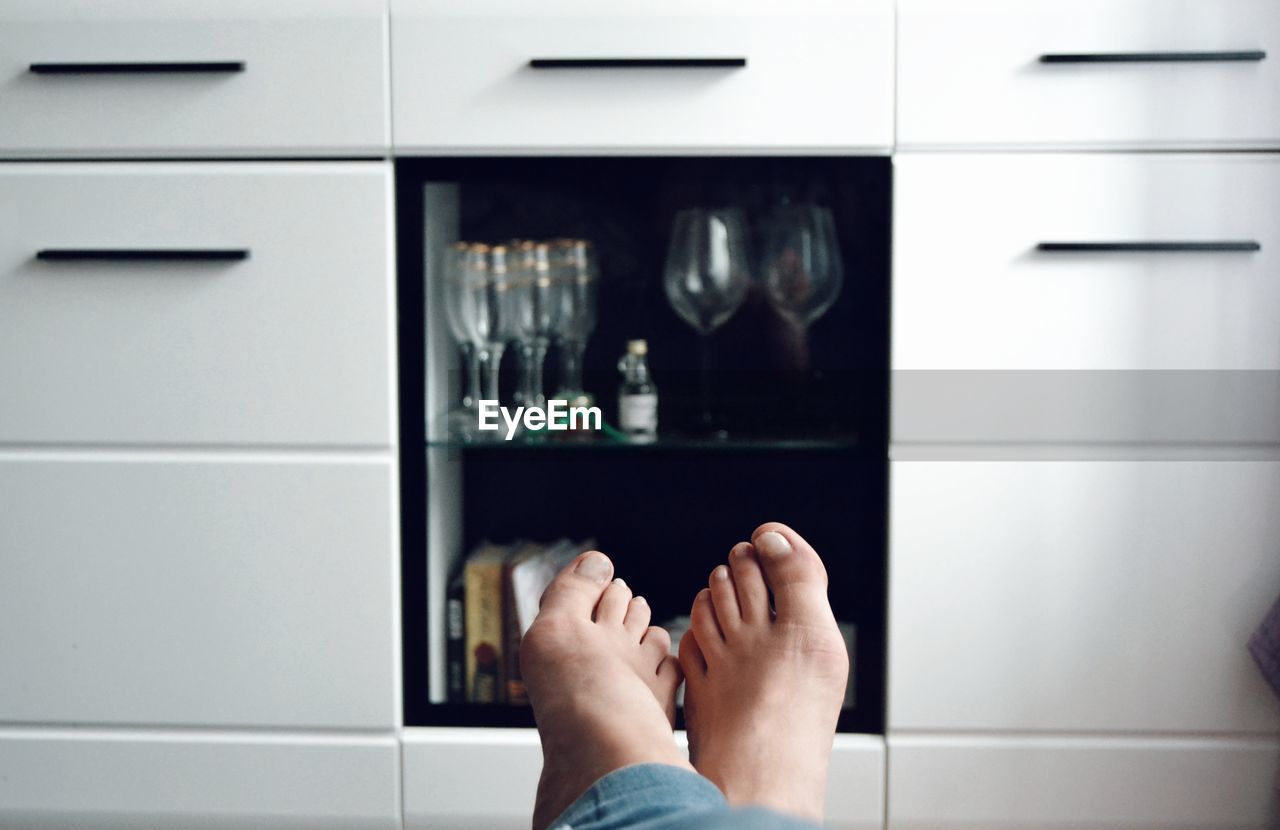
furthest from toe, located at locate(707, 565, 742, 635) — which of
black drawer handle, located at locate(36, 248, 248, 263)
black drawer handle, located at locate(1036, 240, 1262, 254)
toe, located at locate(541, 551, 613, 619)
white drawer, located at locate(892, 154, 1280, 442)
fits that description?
black drawer handle, located at locate(36, 248, 248, 263)

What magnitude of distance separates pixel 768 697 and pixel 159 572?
25.1 inches

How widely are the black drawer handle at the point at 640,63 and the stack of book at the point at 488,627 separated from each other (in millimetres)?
542

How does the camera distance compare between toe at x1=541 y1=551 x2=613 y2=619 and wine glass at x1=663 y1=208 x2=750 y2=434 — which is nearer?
toe at x1=541 y1=551 x2=613 y2=619

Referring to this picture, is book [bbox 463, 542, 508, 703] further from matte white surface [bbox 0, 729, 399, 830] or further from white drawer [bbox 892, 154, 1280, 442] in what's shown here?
white drawer [bbox 892, 154, 1280, 442]

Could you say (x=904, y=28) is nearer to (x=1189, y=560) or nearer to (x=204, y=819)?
(x=1189, y=560)

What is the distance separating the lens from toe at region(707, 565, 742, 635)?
1.04 meters

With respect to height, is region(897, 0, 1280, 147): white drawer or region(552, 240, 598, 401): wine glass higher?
region(897, 0, 1280, 147): white drawer

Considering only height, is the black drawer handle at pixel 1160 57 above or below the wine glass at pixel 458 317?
above

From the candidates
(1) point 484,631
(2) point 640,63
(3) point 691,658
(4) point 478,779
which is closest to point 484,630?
(1) point 484,631

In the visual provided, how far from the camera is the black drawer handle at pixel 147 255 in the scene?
1083 mm

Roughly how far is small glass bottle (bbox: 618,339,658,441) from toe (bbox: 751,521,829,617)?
211 mm

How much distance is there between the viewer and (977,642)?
110 centimetres

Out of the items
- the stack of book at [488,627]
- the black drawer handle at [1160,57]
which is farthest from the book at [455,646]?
the black drawer handle at [1160,57]

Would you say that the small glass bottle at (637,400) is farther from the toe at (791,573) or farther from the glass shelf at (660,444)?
the toe at (791,573)
